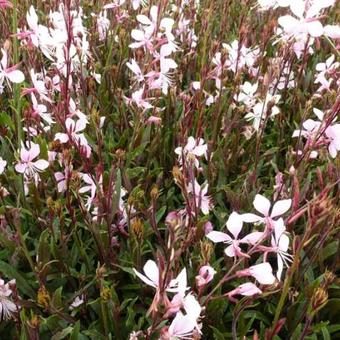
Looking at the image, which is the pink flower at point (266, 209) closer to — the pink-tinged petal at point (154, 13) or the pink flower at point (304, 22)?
the pink flower at point (304, 22)

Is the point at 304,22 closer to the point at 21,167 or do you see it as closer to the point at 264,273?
the point at 264,273

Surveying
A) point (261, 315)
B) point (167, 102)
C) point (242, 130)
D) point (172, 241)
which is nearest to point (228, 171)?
point (242, 130)

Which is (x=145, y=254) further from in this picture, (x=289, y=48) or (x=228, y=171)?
(x=289, y=48)

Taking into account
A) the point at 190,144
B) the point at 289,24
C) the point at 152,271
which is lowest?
the point at 190,144

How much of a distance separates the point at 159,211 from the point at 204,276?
0.64m

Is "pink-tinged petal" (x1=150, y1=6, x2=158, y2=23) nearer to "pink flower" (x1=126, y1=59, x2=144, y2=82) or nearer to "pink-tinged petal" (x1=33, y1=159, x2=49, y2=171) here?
"pink flower" (x1=126, y1=59, x2=144, y2=82)

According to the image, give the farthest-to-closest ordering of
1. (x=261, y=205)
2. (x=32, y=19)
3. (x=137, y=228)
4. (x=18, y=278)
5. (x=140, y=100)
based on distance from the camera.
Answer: (x=140, y=100) < (x=32, y=19) < (x=18, y=278) < (x=137, y=228) < (x=261, y=205)

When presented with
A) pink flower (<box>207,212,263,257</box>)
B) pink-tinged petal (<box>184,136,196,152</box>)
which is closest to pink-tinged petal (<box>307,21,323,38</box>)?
pink-tinged petal (<box>184,136,196,152</box>)

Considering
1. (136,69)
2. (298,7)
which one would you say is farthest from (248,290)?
(136,69)

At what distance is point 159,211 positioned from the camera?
5.48ft

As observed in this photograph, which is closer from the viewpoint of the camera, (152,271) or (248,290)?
(152,271)

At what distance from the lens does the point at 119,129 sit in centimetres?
212

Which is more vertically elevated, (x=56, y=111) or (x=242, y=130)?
(x=56, y=111)

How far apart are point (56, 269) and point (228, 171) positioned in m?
0.78
